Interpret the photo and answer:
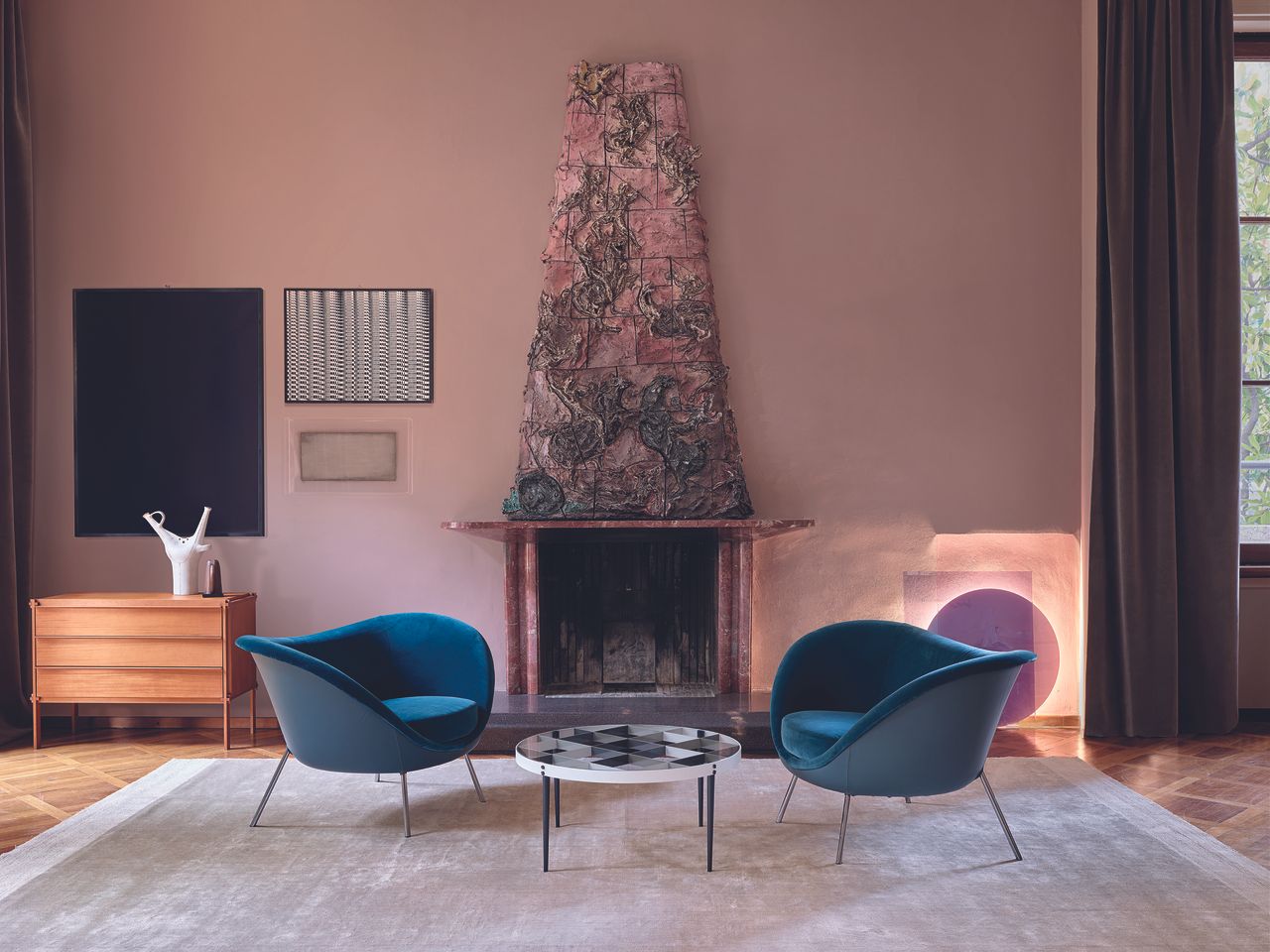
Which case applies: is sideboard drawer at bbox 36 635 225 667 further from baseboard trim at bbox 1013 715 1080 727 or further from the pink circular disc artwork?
baseboard trim at bbox 1013 715 1080 727

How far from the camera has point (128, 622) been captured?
4.80m

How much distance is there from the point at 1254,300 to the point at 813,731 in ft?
12.4

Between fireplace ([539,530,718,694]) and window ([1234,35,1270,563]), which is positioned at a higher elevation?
window ([1234,35,1270,563])

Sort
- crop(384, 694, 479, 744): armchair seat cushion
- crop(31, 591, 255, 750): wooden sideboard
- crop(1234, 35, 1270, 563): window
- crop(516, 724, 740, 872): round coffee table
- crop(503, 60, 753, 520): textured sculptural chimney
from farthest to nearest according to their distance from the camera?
crop(1234, 35, 1270, 563): window, crop(503, 60, 753, 520): textured sculptural chimney, crop(31, 591, 255, 750): wooden sideboard, crop(384, 694, 479, 744): armchair seat cushion, crop(516, 724, 740, 872): round coffee table

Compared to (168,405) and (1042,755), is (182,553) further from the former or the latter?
(1042,755)

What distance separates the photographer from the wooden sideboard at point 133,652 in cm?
480

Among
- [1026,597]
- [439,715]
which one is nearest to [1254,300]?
[1026,597]

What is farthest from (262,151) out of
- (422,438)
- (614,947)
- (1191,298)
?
(1191,298)

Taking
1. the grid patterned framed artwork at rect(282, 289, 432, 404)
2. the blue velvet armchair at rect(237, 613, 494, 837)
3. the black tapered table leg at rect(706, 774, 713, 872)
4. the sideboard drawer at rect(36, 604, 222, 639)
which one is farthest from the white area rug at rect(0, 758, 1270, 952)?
the grid patterned framed artwork at rect(282, 289, 432, 404)

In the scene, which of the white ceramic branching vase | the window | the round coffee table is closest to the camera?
the round coffee table

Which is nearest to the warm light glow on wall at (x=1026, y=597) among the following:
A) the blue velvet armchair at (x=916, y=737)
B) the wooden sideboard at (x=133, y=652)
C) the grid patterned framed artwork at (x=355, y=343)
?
the blue velvet armchair at (x=916, y=737)

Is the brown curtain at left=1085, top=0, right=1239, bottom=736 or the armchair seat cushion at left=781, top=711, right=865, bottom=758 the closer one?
the armchair seat cushion at left=781, top=711, right=865, bottom=758

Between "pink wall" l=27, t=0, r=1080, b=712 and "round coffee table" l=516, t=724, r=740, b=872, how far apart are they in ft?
6.14

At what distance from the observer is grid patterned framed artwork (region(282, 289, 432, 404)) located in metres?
5.31
